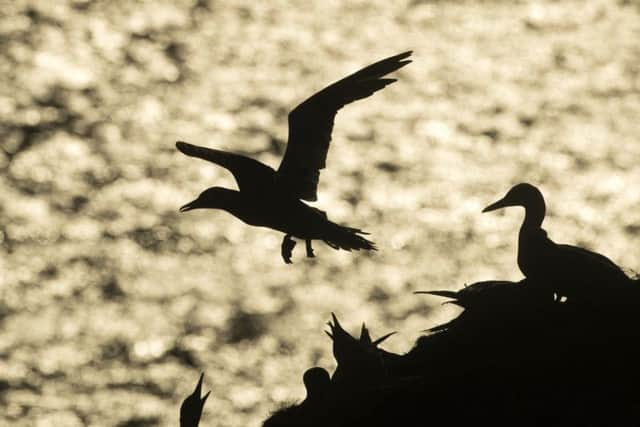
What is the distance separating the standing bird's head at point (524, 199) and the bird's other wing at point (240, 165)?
289 cm

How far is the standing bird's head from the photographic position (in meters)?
13.8

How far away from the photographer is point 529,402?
11.0m

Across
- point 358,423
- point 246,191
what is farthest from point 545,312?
point 246,191

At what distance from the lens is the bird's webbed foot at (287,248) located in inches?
485

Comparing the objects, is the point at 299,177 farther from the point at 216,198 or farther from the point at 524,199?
the point at 524,199

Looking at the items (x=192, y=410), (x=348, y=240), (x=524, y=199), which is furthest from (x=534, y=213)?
(x=192, y=410)

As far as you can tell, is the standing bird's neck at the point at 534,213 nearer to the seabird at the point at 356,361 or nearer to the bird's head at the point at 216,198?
the seabird at the point at 356,361

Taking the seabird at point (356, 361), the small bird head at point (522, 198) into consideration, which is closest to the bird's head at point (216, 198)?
the seabird at point (356, 361)


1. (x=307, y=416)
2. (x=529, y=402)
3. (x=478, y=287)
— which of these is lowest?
(x=529, y=402)

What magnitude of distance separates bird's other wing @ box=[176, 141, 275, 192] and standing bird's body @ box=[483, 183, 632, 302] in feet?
9.75

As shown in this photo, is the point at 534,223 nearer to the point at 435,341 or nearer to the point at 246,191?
the point at 435,341

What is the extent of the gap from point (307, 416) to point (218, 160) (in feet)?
9.29

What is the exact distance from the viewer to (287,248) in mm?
12523

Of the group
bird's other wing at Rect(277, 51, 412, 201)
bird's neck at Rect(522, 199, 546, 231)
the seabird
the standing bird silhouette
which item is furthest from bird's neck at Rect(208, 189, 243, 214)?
bird's neck at Rect(522, 199, 546, 231)
